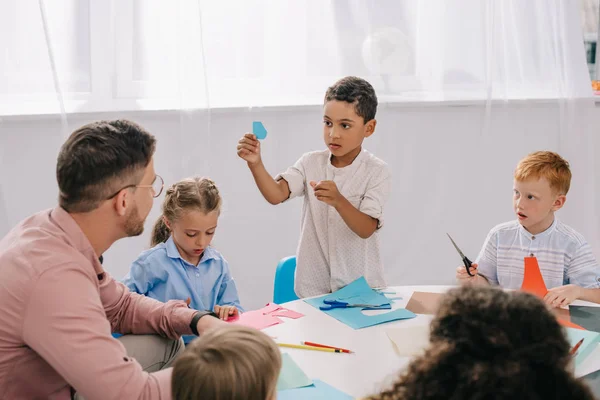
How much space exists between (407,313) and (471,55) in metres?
2.21

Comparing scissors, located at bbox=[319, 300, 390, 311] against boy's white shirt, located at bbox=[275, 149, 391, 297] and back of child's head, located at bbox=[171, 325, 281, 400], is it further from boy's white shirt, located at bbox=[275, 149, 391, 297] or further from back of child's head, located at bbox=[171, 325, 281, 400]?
back of child's head, located at bbox=[171, 325, 281, 400]

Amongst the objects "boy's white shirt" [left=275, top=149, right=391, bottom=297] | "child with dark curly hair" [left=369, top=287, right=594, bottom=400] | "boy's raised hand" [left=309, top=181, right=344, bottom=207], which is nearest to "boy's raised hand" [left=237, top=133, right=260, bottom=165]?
"boy's white shirt" [left=275, top=149, right=391, bottom=297]

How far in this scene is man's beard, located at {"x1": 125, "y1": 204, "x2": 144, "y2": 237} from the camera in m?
1.54

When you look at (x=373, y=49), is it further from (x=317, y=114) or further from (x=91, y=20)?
(x=91, y=20)

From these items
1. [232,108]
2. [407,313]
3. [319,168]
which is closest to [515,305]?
[407,313]

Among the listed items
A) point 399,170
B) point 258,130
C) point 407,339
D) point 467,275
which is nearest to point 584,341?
point 407,339

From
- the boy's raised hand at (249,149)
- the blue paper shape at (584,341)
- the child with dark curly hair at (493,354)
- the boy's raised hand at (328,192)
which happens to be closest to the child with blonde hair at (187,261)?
the boy's raised hand at (249,149)

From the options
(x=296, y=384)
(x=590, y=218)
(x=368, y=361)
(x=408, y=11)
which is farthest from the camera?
(x=590, y=218)

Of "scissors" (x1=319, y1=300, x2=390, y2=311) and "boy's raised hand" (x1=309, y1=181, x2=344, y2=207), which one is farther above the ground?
"boy's raised hand" (x1=309, y1=181, x2=344, y2=207)

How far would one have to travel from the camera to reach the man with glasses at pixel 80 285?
50.3 inches

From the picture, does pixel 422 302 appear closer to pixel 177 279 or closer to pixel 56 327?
pixel 177 279

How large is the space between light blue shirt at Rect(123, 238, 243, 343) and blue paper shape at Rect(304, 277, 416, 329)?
340 mm

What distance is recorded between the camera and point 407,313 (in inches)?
71.2

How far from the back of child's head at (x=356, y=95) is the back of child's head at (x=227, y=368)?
51.1 inches
